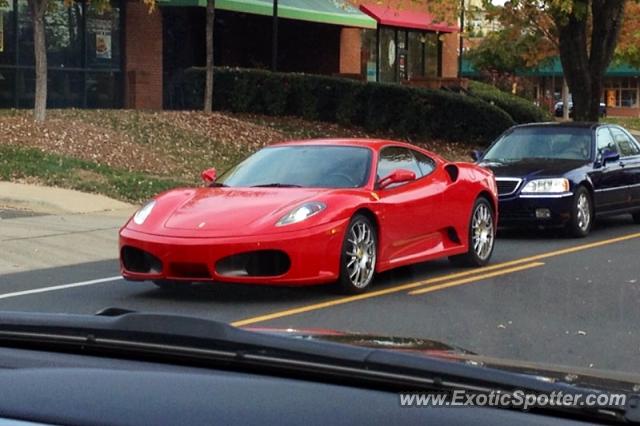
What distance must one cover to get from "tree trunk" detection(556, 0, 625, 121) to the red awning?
857 cm

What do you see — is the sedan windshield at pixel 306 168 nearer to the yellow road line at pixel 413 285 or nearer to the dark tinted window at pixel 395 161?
the dark tinted window at pixel 395 161

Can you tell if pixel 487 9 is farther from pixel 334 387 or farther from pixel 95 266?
pixel 334 387

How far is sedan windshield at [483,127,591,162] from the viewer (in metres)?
15.7

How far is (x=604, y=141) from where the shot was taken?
625 inches

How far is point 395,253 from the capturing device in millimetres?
10547

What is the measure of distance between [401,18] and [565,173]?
79.3ft

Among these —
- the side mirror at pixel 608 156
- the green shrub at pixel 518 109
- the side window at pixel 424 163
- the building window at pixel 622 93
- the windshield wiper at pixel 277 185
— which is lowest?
the windshield wiper at pixel 277 185

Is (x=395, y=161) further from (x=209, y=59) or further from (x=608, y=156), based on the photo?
(x=209, y=59)

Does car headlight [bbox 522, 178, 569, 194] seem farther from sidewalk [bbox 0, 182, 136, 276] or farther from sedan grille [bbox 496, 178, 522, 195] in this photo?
sidewalk [bbox 0, 182, 136, 276]

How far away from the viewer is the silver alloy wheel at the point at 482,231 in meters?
11.9

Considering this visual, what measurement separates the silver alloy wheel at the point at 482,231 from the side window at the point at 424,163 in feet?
2.40

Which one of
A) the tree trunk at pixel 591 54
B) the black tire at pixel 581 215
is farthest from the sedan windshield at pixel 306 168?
the tree trunk at pixel 591 54

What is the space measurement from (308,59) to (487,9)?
1082cm

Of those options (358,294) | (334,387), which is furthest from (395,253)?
(334,387)
